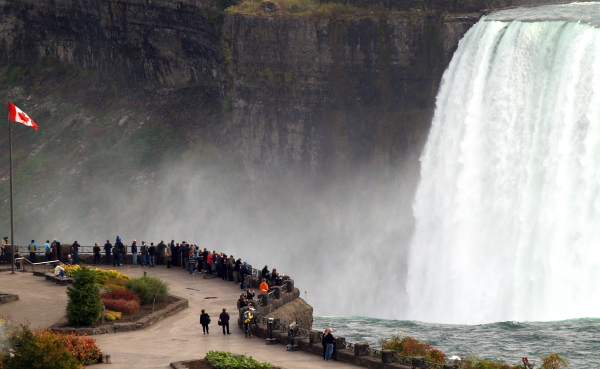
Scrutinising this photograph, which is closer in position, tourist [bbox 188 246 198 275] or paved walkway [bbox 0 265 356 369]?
paved walkway [bbox 0 265 356 369]

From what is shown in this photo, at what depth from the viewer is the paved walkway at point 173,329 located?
35.5 meters

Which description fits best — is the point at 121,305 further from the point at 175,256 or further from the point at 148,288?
the point at 175,256

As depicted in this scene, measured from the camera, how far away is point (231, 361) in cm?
3366

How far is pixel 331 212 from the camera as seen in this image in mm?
86312

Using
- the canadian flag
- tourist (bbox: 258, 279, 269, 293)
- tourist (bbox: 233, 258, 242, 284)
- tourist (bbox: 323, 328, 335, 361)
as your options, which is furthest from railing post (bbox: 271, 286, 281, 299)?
the canadian flag

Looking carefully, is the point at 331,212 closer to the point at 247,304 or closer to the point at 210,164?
the point at 210,164

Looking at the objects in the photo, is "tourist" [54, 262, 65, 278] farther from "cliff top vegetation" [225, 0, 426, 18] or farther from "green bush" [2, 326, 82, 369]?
"cliff top vegetation" [225, 0, 426, 18]

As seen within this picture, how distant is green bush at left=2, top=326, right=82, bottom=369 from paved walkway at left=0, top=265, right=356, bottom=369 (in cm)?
305

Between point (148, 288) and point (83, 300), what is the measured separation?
219 inches

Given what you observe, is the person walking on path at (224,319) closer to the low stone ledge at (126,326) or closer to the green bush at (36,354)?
the low stone ledge at (126,326)

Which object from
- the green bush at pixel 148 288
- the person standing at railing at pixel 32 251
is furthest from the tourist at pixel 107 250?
the green bush at pixel 148 288

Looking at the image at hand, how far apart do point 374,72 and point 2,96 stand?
43.2 m

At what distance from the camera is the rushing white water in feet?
191

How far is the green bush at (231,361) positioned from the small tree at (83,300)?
754cm
